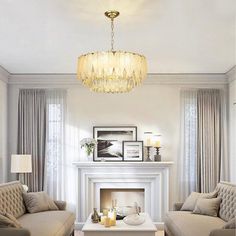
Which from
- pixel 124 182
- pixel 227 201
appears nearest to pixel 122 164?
pixel 124 182

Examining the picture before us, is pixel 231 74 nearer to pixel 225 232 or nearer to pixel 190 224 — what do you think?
pixel 190 224

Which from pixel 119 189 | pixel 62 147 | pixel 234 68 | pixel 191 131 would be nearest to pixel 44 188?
pixel 62 147

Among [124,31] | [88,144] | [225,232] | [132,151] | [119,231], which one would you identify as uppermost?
[124,31]

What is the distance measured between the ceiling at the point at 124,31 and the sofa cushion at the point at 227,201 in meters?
1.85

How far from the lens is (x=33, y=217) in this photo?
500 cm

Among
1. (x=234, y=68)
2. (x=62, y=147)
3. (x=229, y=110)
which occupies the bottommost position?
(x=62, y=147)

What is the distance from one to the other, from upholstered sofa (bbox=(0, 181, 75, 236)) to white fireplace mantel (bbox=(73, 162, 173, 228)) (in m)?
1.06

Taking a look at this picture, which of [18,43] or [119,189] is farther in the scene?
[119,189]

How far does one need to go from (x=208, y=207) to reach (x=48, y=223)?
2.04 meters

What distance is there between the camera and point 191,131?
7098mm

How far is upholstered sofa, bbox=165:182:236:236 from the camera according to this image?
4355 mm

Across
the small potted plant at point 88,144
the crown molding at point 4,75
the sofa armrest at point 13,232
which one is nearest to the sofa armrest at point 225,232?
the sofa armrest at point 13,232

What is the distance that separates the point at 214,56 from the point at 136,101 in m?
1.85

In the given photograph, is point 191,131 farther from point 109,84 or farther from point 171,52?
point 109,84
